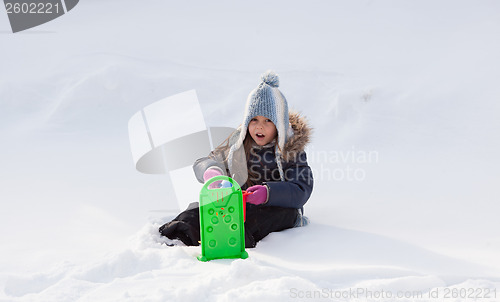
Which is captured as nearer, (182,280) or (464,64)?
(182,280)

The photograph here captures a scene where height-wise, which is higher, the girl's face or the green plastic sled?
the girl's face

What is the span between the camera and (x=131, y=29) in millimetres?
8445

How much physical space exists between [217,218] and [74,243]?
2.61 ft

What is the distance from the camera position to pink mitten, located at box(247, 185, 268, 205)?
7.01 feet

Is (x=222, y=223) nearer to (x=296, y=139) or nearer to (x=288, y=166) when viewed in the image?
(x=288, y=166)

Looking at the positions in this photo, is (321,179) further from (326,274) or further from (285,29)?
(285,29)

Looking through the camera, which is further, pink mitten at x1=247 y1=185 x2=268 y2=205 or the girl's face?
the girl's face

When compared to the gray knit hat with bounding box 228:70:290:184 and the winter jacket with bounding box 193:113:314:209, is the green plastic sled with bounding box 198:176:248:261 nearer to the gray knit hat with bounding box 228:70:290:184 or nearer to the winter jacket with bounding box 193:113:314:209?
the winter jacket with bounding box 193:113:314:209

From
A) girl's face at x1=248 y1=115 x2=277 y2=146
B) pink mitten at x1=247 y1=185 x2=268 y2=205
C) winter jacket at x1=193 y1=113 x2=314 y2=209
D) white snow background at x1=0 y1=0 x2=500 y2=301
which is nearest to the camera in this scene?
white snow background at x1=0 y1=0 x2=500 y2=301

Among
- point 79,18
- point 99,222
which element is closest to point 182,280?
point 99,222

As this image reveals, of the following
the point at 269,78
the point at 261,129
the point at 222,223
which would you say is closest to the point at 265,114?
the point at 261,129

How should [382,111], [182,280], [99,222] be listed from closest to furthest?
[182,280] → [99,222] → [382,111]

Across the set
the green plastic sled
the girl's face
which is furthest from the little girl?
the green plastic sled

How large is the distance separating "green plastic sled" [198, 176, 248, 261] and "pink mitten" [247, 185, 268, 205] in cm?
15
